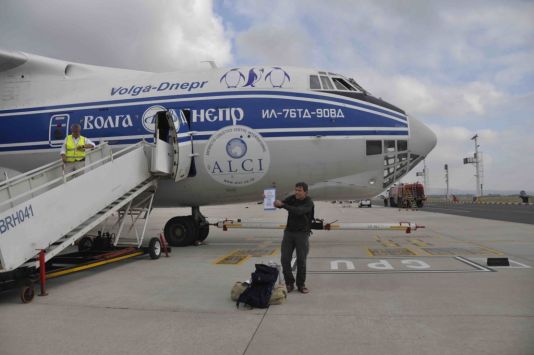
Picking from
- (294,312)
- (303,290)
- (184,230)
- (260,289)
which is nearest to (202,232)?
(184,230)

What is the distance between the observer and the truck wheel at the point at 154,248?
35.4 ft

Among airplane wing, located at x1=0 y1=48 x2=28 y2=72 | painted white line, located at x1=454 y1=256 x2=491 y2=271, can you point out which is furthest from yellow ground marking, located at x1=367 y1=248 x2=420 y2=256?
airplane wing, located at x1=0 y1=48 x2=28 y2=72

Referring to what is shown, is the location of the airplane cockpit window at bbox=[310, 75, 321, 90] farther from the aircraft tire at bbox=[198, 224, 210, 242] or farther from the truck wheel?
the truck wheel

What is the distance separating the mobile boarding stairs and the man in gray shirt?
4.18m

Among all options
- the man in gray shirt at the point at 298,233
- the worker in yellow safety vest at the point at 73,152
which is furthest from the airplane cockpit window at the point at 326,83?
the worker in yellow safety vest at the point at 73,152

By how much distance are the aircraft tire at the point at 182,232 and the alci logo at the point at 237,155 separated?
2402 millimetres

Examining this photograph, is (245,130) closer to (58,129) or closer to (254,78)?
(254,78)

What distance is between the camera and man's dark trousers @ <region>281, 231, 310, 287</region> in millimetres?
7203

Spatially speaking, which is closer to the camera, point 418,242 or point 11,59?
point 11,59

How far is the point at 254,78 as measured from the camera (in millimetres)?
12578

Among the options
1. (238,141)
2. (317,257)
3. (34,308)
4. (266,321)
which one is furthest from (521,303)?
(238,141)

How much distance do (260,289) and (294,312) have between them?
64cm

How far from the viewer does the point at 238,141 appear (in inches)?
474

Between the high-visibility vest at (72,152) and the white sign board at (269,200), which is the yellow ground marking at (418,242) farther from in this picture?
the high-visibility vest at (72,152)
